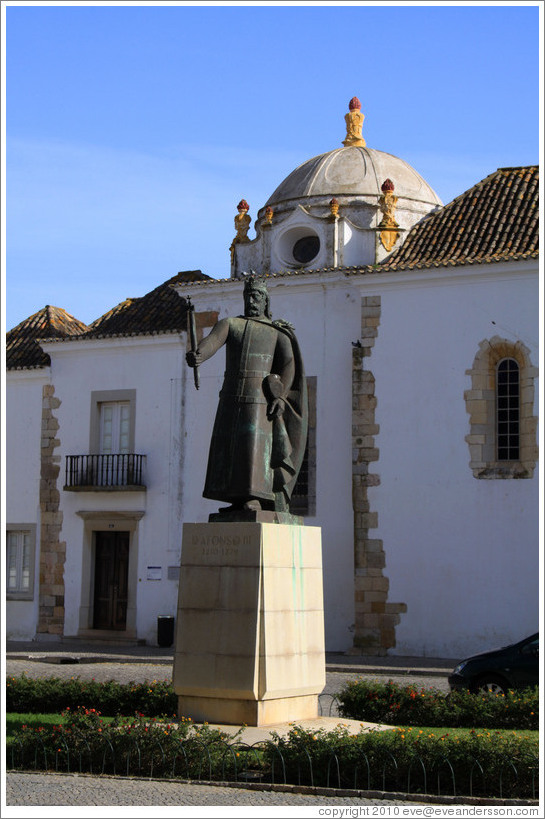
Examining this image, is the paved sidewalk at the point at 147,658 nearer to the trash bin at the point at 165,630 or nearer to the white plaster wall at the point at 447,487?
the trash bin at the point at 165,630

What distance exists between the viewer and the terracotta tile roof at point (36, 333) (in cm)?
3073

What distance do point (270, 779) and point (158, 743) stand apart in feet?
3.11

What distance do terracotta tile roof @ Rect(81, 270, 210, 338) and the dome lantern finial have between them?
479 cm

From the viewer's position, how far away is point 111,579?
94.7 ft

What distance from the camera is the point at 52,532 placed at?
29.4m

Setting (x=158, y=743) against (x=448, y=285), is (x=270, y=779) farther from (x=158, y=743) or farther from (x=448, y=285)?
(x=448, y=285)

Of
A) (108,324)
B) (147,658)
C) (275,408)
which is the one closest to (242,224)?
(108,324)

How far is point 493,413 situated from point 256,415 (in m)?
13.2

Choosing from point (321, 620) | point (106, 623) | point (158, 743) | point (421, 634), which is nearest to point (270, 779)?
point (158, 743)

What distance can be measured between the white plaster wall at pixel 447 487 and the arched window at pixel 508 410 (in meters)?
0.55

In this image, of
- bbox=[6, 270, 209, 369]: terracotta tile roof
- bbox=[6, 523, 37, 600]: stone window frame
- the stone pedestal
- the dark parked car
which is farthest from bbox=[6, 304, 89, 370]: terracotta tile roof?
the stone pedestal

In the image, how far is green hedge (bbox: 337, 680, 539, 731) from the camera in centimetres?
1330

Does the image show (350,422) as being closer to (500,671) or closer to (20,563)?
(20,563)

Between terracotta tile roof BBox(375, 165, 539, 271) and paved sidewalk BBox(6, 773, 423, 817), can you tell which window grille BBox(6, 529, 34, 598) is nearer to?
terracotta tile roof BBox(375, 165, 539, 271)
